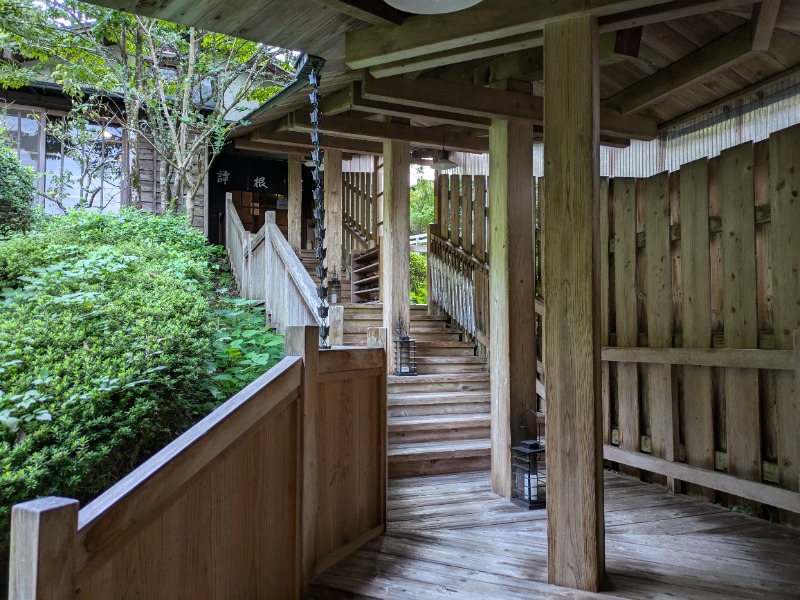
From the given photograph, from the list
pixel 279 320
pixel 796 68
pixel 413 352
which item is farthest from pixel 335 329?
pixel 796 68

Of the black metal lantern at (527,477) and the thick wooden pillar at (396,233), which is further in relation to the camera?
the thick wooden pillar at (396,233)

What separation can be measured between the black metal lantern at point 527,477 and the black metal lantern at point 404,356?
194 centimetres

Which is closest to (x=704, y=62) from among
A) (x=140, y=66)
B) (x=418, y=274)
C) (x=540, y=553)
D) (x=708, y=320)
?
(x=708, y=320)

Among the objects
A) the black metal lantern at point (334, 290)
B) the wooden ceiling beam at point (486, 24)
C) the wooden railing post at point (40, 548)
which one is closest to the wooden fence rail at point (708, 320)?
the wooden ceiling beam at point (486, 24)

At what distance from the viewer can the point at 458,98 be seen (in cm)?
462

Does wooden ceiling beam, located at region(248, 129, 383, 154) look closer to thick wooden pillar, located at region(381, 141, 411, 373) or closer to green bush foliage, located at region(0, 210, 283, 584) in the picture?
thick wooden pillar, located at region(381, 141, 411, 373)

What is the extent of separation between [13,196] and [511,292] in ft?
21.9

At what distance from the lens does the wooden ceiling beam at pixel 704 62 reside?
12.6 ft

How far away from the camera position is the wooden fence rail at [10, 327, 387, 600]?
1521 mm

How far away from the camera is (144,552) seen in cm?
185

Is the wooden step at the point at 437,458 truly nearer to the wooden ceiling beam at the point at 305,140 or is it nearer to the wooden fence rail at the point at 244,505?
the wooden fence rail at the point at 244,505

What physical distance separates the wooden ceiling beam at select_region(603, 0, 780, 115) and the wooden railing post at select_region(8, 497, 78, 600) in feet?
14.1

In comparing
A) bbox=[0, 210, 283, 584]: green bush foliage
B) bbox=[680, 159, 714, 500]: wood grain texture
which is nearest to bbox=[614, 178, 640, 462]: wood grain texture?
bbox=[680, 159, 714, 500]: wood grain texture

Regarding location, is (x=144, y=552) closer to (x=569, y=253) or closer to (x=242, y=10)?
(x=569, y=253)
